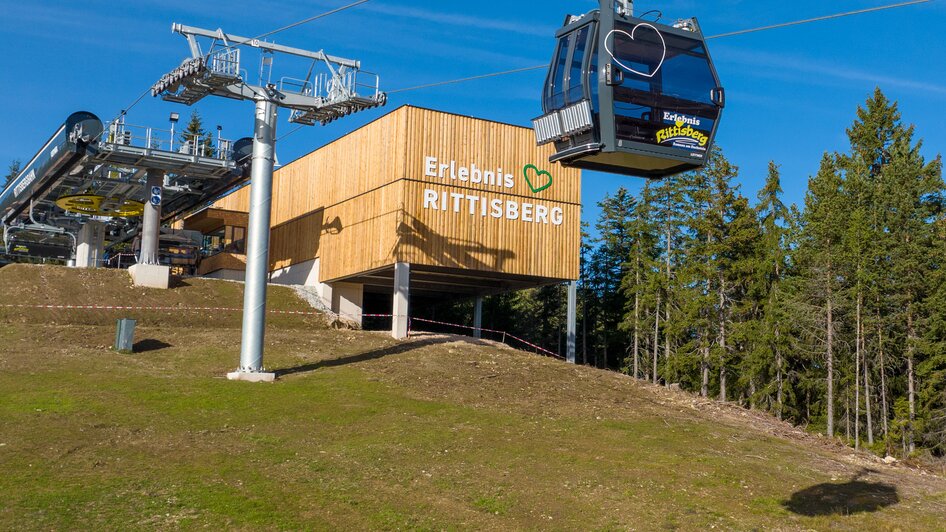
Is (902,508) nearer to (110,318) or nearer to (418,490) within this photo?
(418,490)

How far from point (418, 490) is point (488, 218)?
22.3m

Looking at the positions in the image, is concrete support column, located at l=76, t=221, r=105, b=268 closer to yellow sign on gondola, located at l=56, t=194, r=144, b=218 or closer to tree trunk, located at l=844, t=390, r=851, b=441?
yellow sign on gondola, located at l=56, t=194, r=144, b=218

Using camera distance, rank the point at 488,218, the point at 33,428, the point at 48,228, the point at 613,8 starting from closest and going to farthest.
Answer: the point at 613,8, the point at 33,428, the point at 488,218, the point at 48,228

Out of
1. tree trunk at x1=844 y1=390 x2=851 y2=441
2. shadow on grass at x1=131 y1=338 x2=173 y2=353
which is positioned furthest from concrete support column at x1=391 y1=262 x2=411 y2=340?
tree trunk at x1=844 y1=390 x2=851 y2=441

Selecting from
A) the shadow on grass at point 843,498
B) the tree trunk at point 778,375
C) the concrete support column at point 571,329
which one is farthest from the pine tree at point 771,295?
the shadow on grass at point 843,498

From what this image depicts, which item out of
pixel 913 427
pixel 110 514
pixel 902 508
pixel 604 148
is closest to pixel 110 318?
pixel 110 514

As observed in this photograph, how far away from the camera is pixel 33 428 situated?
72.9 feet

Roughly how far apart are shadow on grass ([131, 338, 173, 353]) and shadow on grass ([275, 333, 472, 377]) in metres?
4.97

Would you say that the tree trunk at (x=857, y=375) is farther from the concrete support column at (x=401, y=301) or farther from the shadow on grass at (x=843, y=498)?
the shadow on grass at (x=843, y=498)

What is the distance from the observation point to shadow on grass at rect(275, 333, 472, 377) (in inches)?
1238

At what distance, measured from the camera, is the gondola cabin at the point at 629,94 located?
1866 cm

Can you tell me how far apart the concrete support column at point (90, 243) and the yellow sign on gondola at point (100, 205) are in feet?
4.78

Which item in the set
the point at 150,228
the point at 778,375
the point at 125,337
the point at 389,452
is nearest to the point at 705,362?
the point at 778,375

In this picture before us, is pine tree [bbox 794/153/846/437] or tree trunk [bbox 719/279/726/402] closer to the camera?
pine tree [bbox 794/153/846/437]
